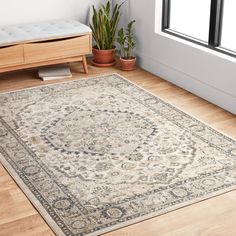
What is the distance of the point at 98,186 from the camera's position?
2.74 m

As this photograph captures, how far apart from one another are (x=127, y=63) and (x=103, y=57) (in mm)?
266

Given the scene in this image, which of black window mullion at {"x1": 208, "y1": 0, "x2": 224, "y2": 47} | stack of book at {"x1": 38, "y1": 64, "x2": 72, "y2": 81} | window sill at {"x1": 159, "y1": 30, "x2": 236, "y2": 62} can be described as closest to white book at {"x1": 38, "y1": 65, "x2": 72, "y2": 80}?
stack of book at {"x1": 38, "y1": 64, "x2": 72, "y2": 81}

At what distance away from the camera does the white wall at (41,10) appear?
14.8 ft

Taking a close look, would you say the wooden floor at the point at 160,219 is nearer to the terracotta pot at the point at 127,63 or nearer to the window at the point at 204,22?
the window at the point at 204,22

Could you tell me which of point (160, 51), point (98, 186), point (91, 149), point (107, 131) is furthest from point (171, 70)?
point (98, 186)

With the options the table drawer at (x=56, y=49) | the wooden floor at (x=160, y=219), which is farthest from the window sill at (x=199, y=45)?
the wooden floor at (x=160, y=219)

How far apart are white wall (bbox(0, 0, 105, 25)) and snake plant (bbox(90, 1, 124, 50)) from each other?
17 centimetres

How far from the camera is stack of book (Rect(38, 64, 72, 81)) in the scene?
436 centimetres

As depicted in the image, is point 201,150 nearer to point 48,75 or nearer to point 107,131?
point 107,131

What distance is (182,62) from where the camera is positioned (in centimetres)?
414

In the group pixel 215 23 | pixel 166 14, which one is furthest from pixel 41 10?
pixel 215 23

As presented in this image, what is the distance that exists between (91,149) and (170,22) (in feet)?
5.66

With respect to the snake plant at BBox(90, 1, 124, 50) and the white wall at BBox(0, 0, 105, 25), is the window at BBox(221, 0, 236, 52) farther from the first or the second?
the white wall at BBox(0, 0, 105, 25)

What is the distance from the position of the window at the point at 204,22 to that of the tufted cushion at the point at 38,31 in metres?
0.73
